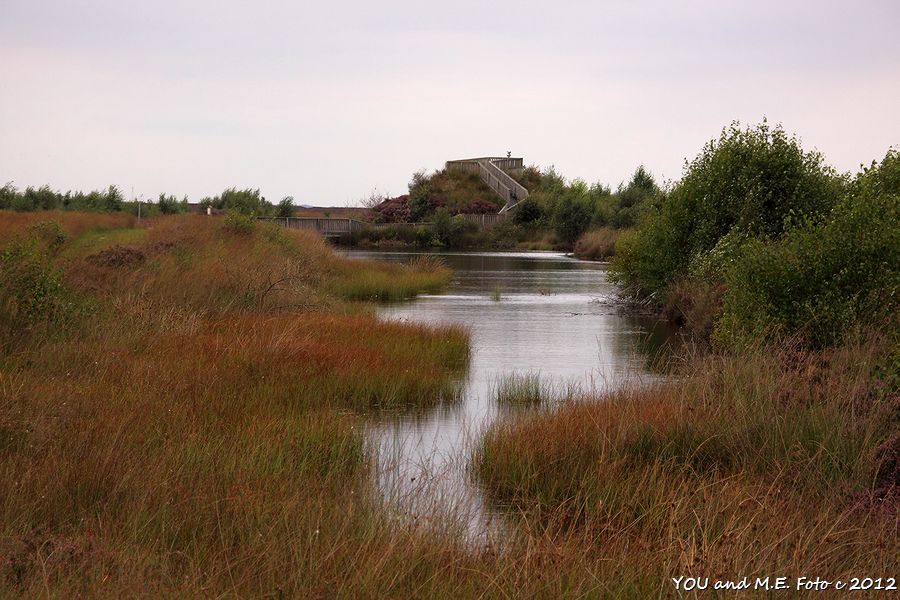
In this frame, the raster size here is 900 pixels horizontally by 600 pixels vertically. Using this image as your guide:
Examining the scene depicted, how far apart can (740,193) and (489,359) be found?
32.9 feet

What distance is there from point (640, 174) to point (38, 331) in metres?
81.8

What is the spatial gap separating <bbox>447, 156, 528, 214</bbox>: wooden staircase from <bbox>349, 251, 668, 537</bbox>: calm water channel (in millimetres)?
42598

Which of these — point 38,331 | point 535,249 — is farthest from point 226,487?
point 535,249

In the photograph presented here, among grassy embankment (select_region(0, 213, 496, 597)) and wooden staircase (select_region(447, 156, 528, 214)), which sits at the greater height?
wooden staircase (select_region(447, 156, 528, 214))

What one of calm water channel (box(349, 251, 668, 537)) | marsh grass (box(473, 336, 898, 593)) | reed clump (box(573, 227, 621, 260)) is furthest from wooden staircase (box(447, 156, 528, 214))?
marsh grass (box(473, 336, 898, 593))

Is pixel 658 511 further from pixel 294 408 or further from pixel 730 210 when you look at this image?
pixel 730 210

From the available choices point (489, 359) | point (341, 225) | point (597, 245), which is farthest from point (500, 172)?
point (489, 359)

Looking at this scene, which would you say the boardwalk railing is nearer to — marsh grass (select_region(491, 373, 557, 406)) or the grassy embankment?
the grassy embankment

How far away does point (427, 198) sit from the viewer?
8900 cm

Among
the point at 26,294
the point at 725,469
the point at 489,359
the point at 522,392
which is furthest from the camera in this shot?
the point at 489,359

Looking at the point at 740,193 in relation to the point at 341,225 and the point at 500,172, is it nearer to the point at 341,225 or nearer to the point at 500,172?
the point at 341,225

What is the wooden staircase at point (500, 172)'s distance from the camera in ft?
297

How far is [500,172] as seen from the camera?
93625mm

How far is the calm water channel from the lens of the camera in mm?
8484
